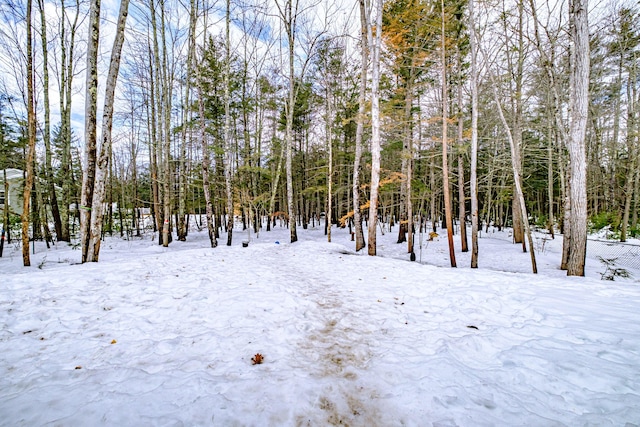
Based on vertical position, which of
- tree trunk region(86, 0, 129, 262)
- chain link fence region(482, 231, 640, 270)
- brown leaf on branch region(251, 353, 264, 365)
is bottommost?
chain link fence region(482, 231, 640, 270)

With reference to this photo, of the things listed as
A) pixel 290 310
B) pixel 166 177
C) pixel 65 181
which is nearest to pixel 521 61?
pixel 290 310

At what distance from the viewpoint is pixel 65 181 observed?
A: 40.2 ft

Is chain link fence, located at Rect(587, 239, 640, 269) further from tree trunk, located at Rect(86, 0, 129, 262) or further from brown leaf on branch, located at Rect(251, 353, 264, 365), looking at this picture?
tree trunk, located at Rect(86, 0, 129, 262)

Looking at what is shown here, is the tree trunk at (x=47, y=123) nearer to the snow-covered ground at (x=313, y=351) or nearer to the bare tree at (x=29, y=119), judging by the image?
the bare tree at (x=29, y=119)

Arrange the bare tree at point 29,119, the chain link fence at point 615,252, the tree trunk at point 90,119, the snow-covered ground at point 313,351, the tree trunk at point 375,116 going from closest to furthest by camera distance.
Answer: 1. the snow-covered ground at point 313,351
2. the tree trunk at point 90,119
3. the bare tree at point 29,119
4. the tree trunk at point 375,116
5. the chain link fence at point 615,252

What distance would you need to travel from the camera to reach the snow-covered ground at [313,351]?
68.6 inches

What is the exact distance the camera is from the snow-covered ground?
5.72 feet

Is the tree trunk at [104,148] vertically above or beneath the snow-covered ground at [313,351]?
above

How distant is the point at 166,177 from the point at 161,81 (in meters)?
5.73

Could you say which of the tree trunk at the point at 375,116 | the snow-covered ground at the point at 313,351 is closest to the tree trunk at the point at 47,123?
the snow-covered ground at the point at 313,351

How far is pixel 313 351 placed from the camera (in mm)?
2637

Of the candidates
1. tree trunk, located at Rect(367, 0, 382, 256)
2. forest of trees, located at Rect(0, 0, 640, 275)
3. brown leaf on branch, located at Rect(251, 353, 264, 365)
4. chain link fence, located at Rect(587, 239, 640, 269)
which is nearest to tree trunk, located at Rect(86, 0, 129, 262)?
forest of trees, located at Rect(0, 0, 640, 275)

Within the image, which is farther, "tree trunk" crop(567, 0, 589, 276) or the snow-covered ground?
"tree trunk" crop(567, 0, 589, 276)

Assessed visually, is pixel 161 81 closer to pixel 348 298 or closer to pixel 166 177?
pixel 166 177
